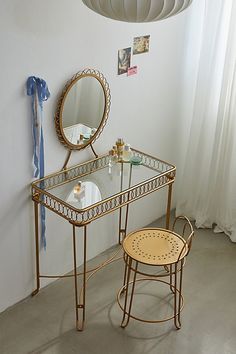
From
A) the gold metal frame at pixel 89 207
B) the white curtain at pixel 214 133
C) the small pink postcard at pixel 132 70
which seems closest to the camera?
the gold metal frame at pixel 89 207

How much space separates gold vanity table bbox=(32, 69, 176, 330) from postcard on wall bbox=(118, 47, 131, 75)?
16 centimetres

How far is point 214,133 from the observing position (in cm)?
368

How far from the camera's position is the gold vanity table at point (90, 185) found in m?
2.77

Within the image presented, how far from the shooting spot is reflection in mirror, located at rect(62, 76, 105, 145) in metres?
2.89

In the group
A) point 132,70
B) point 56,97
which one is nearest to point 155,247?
point 56,97

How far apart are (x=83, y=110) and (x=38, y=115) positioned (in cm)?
33

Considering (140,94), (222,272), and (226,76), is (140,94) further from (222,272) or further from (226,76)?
(222,272)

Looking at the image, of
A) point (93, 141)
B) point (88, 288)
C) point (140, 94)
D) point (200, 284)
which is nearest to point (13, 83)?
point (93, 141)

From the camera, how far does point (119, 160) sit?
3.22 meters

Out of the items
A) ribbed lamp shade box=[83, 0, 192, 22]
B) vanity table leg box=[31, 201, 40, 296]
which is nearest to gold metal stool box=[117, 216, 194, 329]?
vanity table leg box=[31, 201, 40, 296]

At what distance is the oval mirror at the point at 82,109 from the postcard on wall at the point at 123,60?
0.15 metres

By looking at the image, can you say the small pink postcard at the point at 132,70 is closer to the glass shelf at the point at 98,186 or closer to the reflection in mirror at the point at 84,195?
the glass shelf at the point at 98,186

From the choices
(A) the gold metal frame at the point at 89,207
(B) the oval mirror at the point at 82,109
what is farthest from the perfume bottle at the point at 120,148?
(B) the oval mirror at the point at 82,109

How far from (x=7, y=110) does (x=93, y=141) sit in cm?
68
